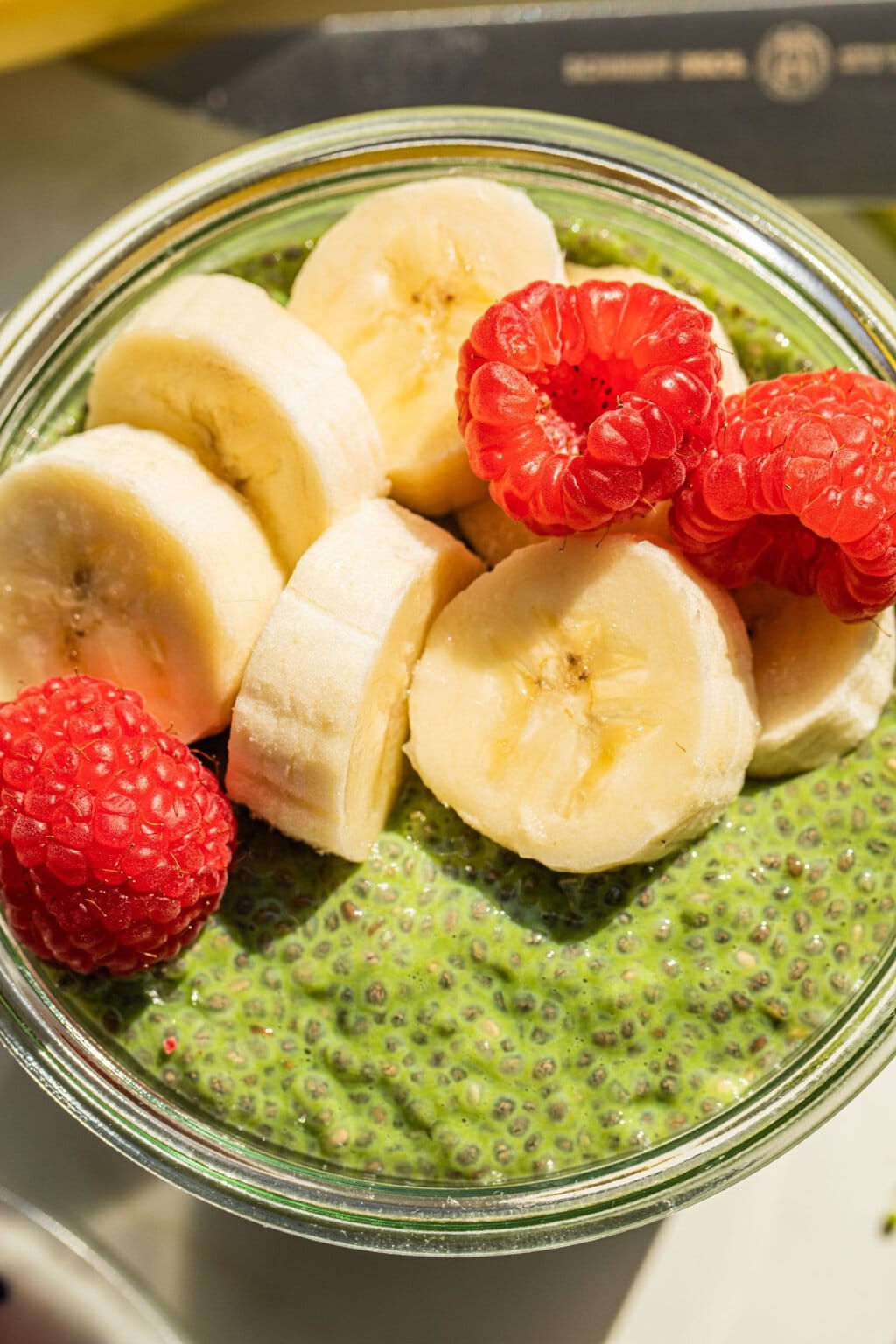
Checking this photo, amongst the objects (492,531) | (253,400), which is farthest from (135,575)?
(492,531)

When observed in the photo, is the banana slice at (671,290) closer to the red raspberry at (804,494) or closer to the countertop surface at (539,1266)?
the red raspberry at (804,494)

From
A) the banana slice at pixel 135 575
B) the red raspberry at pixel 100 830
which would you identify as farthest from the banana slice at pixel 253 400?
the red raspberry at pixel 100 830

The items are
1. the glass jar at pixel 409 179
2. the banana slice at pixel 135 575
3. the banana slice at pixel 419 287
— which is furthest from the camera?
the glass jar at pixel 409 179

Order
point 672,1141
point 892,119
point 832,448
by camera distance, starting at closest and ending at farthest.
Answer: point 832,448, point 672,1141, point 892,119

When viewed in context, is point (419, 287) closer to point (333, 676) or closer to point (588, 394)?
point (588, 394)

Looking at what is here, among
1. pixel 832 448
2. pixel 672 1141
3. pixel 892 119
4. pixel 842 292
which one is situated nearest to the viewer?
pixel 832 448

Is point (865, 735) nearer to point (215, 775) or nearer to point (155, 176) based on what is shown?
point (215, 775)

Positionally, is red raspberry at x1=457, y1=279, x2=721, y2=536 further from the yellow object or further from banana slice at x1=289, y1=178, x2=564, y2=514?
the yellow object

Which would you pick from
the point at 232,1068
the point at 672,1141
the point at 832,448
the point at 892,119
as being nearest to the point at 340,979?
the point at 232,1068
